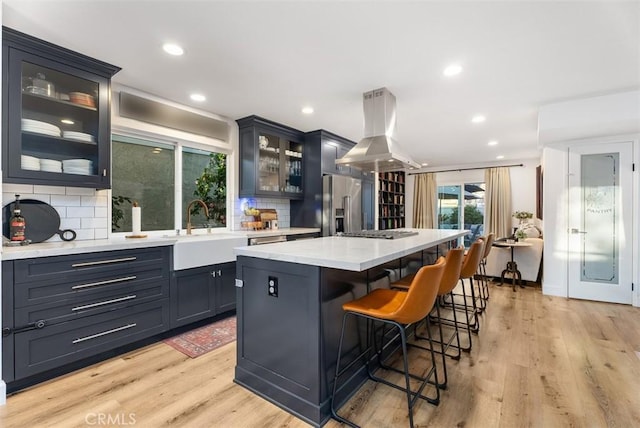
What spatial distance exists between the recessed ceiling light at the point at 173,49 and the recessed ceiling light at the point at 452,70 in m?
2.22

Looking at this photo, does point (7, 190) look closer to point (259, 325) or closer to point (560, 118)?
point (259, 325)

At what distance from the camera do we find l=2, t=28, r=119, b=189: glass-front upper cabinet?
86.0 inches

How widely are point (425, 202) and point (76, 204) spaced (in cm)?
718

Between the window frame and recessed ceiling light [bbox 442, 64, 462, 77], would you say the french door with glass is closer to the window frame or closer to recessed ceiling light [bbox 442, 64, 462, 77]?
recessed ceiling light [bbox 442, 64, 462, 77]

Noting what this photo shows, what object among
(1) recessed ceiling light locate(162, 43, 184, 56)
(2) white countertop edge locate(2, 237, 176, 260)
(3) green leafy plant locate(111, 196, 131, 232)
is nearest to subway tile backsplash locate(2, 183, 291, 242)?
(3) green leafy plant locate(111, 196, 131, 232)

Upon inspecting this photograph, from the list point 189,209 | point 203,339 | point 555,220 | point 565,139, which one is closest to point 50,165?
point 189,209

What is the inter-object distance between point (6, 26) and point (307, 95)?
92.8 inches

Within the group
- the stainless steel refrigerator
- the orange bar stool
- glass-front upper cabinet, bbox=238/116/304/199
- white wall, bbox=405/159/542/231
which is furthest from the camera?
white wall, bbox=405/159/542/231

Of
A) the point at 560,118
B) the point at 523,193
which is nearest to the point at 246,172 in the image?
the point at 560,118

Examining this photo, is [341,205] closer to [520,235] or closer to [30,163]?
[520,235]

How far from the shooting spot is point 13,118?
2191 millimetres

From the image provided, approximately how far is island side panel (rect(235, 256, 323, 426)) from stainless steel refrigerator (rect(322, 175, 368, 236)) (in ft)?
8.50

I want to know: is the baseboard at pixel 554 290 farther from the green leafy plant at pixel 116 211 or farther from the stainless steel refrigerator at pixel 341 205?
the green leafy plant at pixel 116 211

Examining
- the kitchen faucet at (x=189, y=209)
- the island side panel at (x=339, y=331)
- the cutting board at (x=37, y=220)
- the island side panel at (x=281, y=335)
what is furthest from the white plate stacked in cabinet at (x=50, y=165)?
the island side panel at (x=339, y=331)
